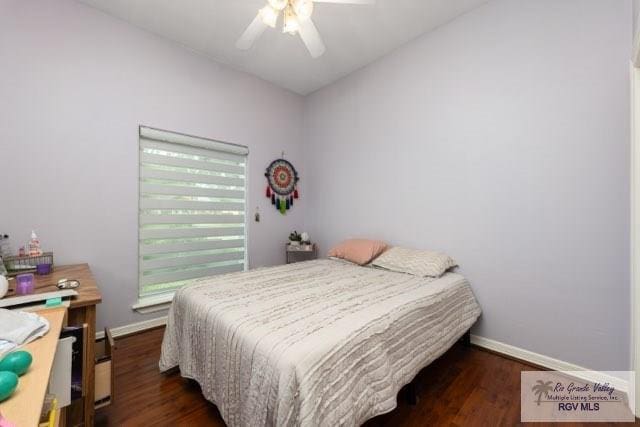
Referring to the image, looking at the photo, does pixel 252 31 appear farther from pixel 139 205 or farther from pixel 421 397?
pixel 421 397

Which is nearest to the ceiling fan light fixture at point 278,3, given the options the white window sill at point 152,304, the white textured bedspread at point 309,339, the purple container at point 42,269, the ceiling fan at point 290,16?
the ceiling fan at point 290,16

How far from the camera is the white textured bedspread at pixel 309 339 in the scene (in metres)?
1.02

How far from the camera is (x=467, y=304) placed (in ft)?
6.77

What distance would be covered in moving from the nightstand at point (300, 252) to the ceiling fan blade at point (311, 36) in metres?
2.21

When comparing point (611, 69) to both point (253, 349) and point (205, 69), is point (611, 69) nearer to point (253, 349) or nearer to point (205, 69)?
point (253, 349)

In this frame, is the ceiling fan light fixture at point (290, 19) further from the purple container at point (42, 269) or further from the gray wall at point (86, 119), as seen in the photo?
the purple container at point (42, 269)

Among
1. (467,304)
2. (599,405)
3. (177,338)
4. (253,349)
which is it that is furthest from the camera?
(467,304)

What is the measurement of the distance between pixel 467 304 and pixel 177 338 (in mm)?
2170

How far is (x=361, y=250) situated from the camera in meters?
2.65

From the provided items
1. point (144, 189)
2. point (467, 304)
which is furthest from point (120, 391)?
point (467, 304)

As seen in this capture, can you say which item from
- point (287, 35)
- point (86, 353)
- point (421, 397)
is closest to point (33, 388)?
point (86, 353)

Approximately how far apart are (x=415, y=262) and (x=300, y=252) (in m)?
1.79

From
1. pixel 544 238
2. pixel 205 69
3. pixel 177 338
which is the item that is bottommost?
pixel 177 338

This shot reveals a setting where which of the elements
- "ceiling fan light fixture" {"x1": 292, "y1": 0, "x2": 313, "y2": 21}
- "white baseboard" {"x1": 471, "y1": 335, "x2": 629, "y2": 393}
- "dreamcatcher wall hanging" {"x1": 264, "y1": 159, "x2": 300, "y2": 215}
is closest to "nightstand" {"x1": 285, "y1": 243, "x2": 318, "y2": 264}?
"dreamcatcher wall hanging" {"x1": 264, "y1": 159, "x2": 300, "y2": 215}
